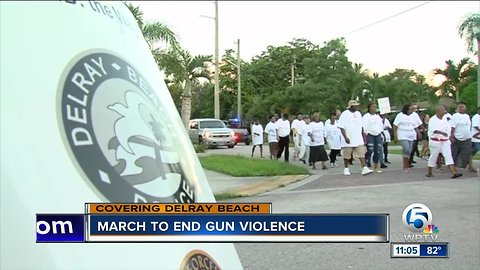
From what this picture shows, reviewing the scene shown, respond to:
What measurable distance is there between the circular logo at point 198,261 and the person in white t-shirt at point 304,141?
11.0 metres

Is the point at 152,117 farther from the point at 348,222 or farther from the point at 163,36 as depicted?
the point at 163,36

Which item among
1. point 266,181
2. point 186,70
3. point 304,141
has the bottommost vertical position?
point 266,181

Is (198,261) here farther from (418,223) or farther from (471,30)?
(471,30)

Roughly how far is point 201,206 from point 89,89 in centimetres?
64

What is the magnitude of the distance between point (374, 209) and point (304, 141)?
26.5ft

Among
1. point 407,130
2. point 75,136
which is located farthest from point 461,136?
Answer: point 75,136

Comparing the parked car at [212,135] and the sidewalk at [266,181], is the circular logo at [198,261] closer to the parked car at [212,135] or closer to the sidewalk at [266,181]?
the sidewalk at [266,181]

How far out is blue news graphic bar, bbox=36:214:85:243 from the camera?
5.14 ft

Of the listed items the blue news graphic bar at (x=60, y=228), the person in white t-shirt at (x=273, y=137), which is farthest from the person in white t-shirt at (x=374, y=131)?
the blue news graphic bar at (x=60, y=228)

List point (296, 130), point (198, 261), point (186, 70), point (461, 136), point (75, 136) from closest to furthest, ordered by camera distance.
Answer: point (75, 136)
point (198, 261)
point (461, 136)
point (296, 130)
point (186, 70)

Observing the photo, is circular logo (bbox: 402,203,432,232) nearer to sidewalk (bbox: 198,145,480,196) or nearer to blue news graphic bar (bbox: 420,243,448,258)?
blue news graphic bar (bbox: 420,243,448,258)

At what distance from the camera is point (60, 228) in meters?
1.60

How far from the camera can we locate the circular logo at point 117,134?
1818mm

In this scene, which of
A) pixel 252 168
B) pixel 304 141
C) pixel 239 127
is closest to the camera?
pixel 252 168
